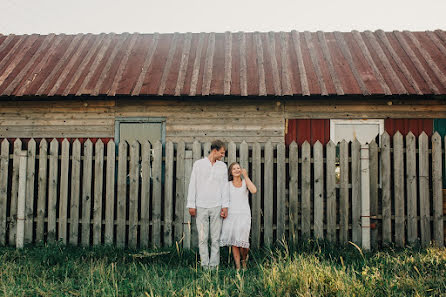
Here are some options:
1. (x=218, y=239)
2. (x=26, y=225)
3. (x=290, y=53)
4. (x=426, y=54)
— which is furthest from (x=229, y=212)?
(x=426, y=54)

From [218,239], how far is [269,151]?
1.67 m

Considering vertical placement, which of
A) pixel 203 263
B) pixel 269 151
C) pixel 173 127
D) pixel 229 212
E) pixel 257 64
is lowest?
pixel 203 263

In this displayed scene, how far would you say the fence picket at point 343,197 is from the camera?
559 cm

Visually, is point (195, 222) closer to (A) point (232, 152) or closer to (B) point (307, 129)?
(A) point (232, 152)

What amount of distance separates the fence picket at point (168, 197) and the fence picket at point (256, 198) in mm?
1303

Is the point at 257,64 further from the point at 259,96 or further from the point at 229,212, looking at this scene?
the point at 229,212

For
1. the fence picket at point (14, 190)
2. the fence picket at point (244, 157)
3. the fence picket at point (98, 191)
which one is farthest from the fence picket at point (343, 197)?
the fence picket at point (14, 190)

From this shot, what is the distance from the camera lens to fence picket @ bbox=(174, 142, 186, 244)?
574 cm

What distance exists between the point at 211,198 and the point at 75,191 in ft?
8.52

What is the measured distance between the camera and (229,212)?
4883 mm

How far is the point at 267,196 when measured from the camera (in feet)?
18.7

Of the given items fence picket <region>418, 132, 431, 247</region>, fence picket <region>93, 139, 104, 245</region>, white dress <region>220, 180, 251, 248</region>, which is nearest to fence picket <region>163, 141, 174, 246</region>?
fence picket <region>93, 139, 104, 245</region>

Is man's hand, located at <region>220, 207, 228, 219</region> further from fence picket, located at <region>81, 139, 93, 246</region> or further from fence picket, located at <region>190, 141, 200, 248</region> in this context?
fence picket, located at <region>81, 139, 93, 246</region>

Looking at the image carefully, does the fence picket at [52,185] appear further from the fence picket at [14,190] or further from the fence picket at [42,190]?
the fence picket at [14,190]
